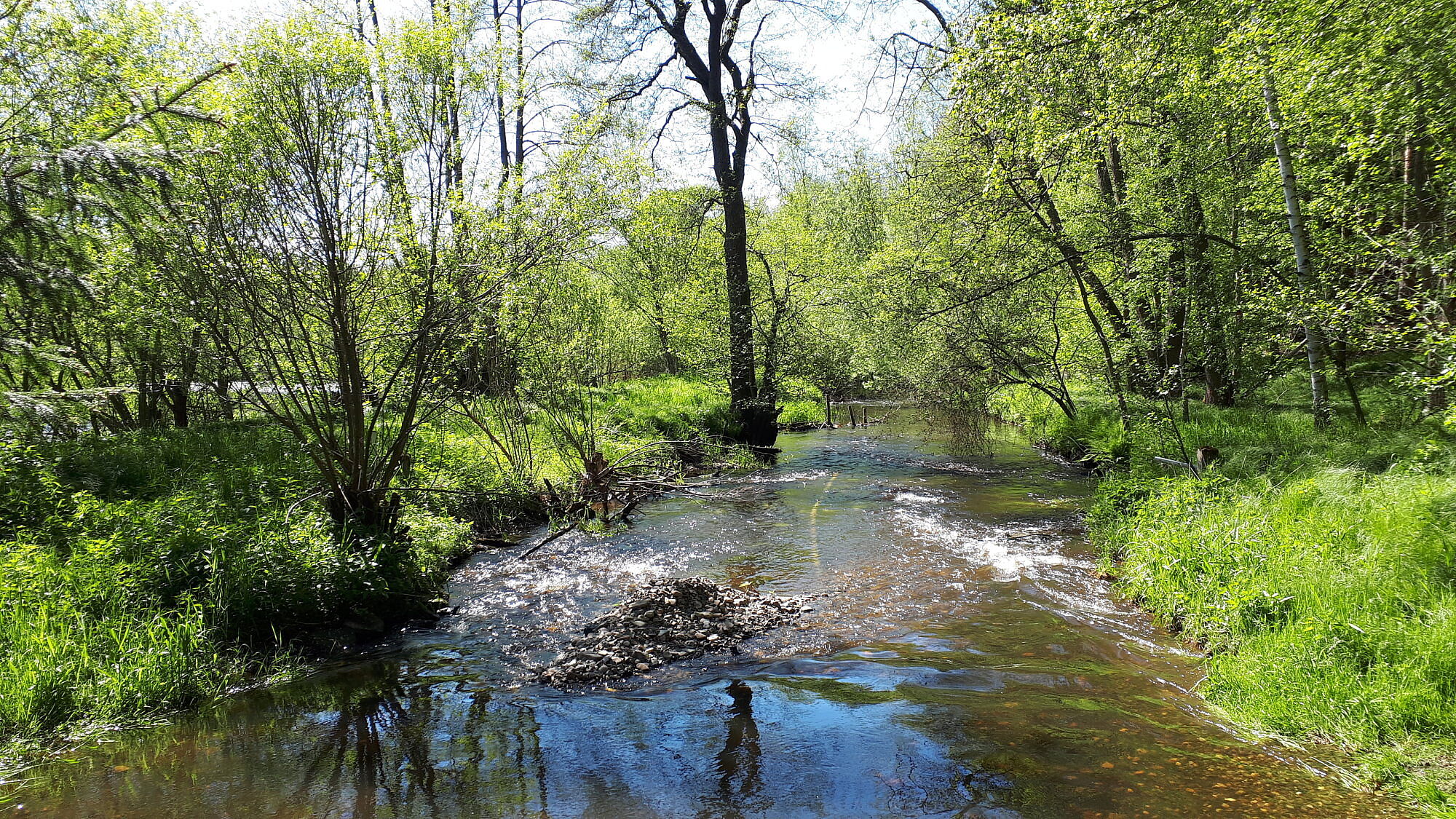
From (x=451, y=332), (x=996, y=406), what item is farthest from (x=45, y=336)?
(x=996, y=406)

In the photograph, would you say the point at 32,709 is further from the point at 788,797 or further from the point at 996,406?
the point at 996,406

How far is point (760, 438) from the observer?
1712 cm

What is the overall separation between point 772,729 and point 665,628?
1.85 meters

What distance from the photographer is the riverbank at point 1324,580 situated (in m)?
3.86

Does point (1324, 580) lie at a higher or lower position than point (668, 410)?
lower

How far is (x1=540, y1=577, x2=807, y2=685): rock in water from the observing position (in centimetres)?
558

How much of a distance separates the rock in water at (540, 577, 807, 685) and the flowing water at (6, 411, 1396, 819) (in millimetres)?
203

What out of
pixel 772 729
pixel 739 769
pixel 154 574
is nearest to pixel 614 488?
pixel 154 574

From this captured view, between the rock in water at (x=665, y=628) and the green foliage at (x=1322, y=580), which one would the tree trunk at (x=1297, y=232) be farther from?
the rock in water at (x=665, y=628)

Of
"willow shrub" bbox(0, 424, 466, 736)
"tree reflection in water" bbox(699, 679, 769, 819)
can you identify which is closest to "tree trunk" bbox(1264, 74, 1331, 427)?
"tree reflection in water" bbox(699, 679, 769, 819)

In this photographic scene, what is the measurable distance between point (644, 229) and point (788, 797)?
751 centimetres

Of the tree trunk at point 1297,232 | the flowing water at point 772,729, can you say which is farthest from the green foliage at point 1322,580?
the tree trunk at point 1297,232

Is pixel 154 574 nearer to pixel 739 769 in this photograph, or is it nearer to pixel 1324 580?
pixel 739 769

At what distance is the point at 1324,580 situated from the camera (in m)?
5.01
